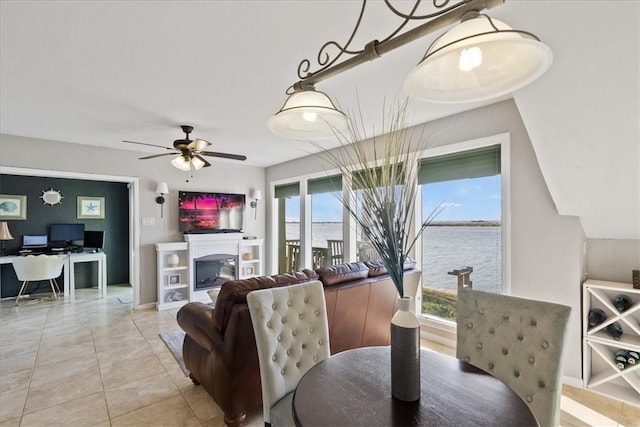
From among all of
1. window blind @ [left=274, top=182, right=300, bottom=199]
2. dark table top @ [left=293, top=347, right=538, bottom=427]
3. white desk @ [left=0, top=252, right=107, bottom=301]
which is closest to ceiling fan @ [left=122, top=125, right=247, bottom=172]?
window blind @ [left=274, top=182, right=300, bottom=199]

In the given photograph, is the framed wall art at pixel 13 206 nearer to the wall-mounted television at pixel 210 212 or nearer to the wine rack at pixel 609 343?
the wall-mounted television at pixel 210 212

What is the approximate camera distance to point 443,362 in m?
1.42

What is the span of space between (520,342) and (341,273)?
123cm

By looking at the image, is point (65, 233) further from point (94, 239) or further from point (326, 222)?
point (326, 222)

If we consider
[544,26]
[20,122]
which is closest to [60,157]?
[20,122]

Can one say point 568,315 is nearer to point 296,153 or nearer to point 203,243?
point 296,153

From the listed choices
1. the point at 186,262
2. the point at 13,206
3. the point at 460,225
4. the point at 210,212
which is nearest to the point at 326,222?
the point at 210,212

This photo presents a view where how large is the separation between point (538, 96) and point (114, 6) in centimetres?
259

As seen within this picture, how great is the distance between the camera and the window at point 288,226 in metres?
5.61

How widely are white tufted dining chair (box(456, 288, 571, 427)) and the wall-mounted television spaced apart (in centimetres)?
457

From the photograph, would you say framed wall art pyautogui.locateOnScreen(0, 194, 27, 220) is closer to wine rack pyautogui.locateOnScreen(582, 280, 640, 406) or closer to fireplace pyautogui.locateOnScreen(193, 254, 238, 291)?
fireplace pyautogui.locateOnScreen(193, 254, 238, 291)

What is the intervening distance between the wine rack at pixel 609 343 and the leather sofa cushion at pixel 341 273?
179 centimetres

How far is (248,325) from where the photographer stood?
188cm

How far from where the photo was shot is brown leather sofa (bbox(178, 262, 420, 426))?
191 cm
